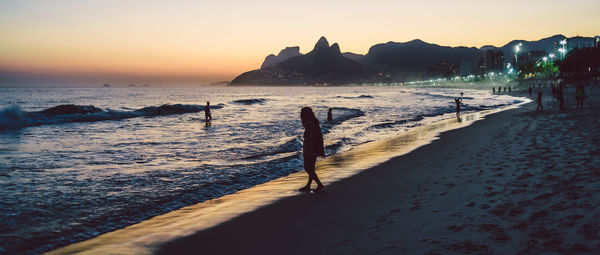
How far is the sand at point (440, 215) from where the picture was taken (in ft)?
14.5

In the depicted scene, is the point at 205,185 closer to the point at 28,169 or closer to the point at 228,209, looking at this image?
the point at 228,209

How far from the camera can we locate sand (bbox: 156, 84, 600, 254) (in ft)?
14.5

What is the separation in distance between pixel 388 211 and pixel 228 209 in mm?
3256

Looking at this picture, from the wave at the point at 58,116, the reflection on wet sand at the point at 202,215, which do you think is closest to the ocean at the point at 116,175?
the reflection on wet sand at the point at 202,215

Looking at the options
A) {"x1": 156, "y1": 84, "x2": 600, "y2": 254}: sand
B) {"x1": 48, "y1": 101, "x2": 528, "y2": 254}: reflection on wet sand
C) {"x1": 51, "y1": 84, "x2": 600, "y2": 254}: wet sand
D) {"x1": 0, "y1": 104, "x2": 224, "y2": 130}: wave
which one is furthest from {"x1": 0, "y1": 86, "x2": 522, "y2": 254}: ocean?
{"x1": 0, "y1": 104, "x2": 224, "y2": 130}: wave

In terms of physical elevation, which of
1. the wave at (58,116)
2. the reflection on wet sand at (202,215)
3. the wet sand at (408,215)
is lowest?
the reflection on wet sand at (202,215)

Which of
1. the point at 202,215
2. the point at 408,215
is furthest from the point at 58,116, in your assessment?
the point at 408,215

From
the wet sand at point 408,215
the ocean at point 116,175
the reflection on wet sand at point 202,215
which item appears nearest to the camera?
the wet sand at point 408,215

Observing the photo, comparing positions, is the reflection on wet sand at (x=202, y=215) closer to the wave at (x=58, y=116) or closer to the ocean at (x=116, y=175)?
the ocean at (x=116, y=175)

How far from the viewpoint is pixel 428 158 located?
1187 cm

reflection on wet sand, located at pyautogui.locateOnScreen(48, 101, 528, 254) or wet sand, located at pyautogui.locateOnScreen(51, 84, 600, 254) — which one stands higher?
wet sand, located at pyautogui.locateOnScreen(51, 84, 600, 254)

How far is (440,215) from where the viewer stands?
561 centimetres

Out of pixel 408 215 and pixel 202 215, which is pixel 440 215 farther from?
pixel 202 215

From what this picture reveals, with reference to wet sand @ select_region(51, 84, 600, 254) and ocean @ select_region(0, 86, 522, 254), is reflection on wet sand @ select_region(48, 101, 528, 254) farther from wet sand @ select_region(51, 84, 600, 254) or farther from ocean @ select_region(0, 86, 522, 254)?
ocean @ select_region(0, 86, 522, 254)
